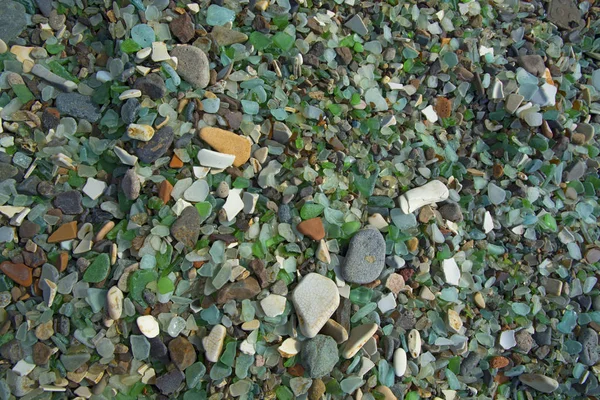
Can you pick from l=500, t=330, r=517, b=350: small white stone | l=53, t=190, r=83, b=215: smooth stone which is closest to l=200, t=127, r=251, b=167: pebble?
l=53, t=190, r=83, b=215: smooth stone

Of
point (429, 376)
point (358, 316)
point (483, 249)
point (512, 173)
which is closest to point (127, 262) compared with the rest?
point (358, 316)

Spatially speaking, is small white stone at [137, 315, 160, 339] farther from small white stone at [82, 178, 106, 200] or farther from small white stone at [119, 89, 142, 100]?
small white stone at [119, 89, 142, 100]

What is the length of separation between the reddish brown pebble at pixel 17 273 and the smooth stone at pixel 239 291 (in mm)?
311

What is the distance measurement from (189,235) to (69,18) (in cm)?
49

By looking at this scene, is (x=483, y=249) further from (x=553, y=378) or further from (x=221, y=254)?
(x=221, y=254)

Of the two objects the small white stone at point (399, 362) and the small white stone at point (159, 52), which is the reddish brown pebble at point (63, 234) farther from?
the small white stone at point (399, 362)

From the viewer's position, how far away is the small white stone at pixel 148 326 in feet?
2.75

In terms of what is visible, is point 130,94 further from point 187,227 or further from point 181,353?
point 181,353

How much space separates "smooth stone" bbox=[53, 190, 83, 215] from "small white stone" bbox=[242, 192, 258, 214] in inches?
10.9

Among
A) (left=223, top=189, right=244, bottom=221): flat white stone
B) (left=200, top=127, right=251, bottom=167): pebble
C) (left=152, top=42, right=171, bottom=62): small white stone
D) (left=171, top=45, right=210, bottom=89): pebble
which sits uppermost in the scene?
(left=152, top=42, right=171, bottom=62): small white stone

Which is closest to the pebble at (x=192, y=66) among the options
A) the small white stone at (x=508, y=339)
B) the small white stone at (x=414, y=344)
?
the small white stone at (x=414, y=344)

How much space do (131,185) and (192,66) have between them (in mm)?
246

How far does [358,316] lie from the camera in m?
0.92

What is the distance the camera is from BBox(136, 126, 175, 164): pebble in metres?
0.89
